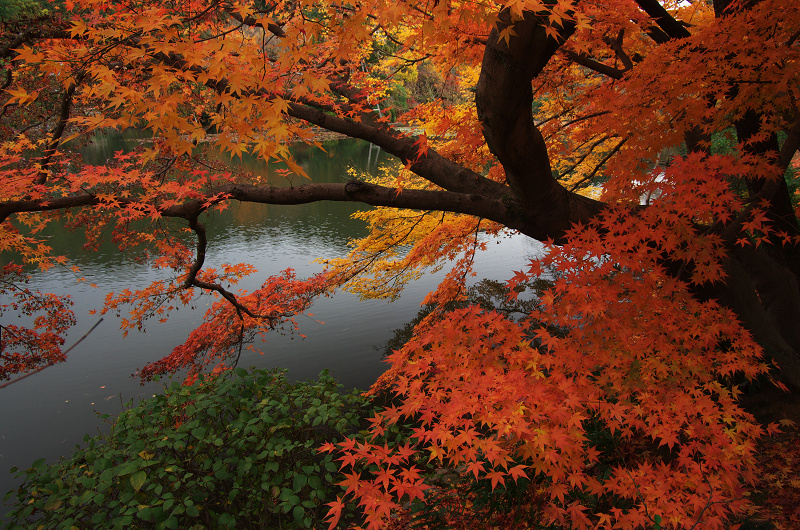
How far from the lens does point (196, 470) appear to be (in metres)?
3.68

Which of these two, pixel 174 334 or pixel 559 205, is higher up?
pixel 559 205

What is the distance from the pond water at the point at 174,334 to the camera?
681 cm

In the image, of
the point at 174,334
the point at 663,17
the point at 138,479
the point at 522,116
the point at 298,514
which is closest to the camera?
the point at 522,116

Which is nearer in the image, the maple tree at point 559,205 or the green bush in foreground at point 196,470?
the maple tree at point 559,205

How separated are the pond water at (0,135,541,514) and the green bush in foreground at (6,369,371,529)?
265 cm

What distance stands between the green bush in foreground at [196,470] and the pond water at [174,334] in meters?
2.65

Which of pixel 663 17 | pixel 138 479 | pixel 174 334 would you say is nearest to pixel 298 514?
pixel 138 479

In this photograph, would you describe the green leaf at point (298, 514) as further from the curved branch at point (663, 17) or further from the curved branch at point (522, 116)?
the curved branch at point (663, 17)

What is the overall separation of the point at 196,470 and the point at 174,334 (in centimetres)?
660

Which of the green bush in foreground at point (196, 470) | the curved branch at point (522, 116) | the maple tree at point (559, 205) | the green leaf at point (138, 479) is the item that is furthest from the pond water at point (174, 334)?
the curved branch at point (522, 116)

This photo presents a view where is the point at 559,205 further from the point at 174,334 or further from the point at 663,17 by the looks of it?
the point at 174,334

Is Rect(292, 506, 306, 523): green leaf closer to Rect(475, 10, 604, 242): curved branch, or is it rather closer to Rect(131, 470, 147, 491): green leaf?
Rect(131, 470, 147, 491): green leaf

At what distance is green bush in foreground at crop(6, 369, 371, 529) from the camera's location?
3.22 meters

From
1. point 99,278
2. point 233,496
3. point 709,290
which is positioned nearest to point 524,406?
point 233,496
